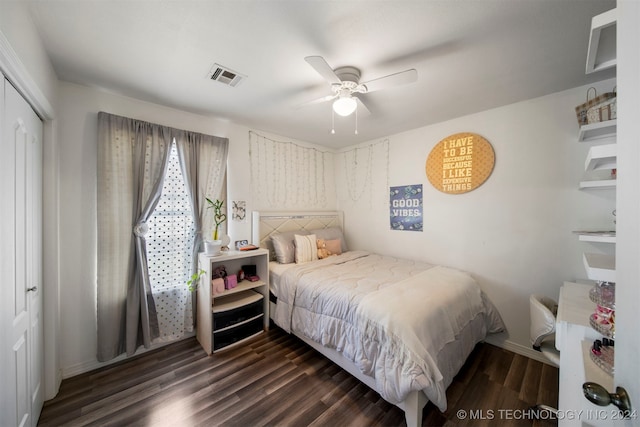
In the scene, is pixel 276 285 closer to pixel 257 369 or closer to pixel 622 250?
pixel 257 369

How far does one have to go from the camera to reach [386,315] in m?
1.62

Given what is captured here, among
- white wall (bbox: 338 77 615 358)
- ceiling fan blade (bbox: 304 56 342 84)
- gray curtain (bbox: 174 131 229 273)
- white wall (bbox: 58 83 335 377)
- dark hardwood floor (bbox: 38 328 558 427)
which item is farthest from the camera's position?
gray curtain (bbox: 174 131 229 273)

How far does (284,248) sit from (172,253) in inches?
48.6

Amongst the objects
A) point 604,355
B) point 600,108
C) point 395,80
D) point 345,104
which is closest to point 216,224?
point 345,104

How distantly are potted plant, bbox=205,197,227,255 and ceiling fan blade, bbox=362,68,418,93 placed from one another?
1.98 m

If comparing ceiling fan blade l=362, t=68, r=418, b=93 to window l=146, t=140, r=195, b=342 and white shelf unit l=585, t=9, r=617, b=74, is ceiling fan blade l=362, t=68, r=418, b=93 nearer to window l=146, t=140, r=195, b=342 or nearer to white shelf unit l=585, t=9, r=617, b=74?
white shelf unit l=585, t=9, r=617, b=74

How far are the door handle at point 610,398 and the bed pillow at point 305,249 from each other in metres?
2.54

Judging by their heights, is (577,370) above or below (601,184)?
below

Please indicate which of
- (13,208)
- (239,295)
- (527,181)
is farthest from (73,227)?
(527,181)

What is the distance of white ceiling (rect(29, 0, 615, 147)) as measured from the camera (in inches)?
49.0

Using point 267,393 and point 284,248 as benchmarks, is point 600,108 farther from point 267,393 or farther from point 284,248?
point 267,393

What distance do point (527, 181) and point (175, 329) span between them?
3.97m

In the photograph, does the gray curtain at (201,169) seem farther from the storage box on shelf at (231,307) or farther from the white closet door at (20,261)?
the white closet door at (20,261)

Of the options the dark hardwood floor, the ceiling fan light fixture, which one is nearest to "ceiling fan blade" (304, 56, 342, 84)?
the ceiling fan light fixture
